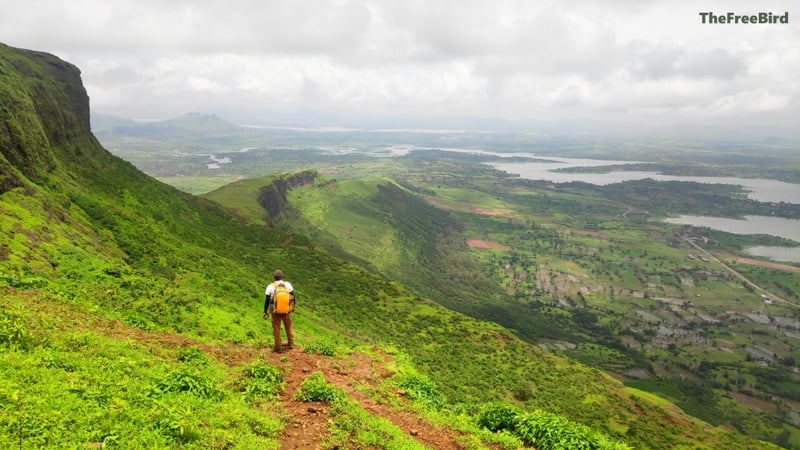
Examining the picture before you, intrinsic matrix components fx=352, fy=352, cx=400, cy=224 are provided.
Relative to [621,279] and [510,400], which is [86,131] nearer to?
[510,400]

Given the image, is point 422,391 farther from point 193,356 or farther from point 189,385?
point 189,385

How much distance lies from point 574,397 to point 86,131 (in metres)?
86.6

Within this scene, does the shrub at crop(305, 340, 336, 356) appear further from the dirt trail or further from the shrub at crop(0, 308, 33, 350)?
the shrub at crop(0, 308, 33, 350)

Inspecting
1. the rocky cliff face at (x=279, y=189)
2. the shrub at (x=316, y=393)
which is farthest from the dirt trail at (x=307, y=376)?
the rocky cliff face at (x=279, y=189)

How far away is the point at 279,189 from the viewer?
150m

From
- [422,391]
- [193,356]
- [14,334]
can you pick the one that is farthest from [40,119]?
[422,391]

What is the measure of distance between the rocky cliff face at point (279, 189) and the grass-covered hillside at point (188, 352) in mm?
63990

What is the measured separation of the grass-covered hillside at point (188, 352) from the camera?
9133mm

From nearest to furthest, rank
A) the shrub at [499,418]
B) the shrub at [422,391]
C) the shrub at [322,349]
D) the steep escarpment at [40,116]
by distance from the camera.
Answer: the shrub at [499,418]
the shrub at [422,391]
the shrub at [322,349]
the steep escarpment at [40,116]

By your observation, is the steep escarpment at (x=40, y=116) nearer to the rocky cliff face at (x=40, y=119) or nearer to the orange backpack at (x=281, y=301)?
the rocky cliff face at (x=40, y=119)

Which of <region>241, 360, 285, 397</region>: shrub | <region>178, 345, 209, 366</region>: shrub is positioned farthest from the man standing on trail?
<region>178, 345, 209, 366</region>: shrub

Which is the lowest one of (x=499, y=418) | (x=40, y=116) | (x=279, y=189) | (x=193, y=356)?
(x=499, y=418)

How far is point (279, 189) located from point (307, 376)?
145 metres

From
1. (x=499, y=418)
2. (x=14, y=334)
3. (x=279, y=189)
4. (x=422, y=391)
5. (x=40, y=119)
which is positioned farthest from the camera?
(x=279, y=189)
